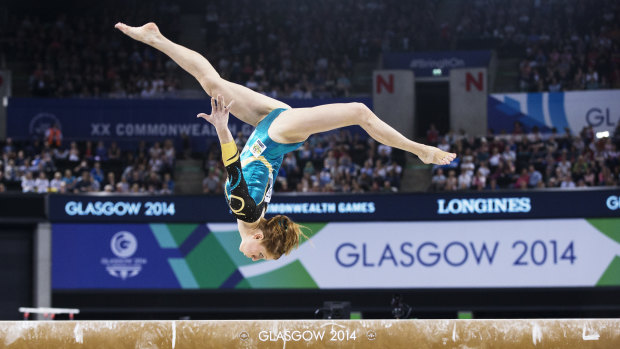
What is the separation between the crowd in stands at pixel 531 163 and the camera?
15.5m

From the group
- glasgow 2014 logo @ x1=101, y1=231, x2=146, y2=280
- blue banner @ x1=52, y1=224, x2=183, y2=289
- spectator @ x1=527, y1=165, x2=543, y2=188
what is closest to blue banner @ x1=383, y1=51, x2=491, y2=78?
spectator @ x1=527, y1=165, x2=543, y2=188

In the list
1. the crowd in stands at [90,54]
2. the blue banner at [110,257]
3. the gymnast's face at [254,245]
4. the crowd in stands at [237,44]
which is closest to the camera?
the gymnast's face at [254,245]

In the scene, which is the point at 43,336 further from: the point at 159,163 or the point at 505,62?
the point at 505,62

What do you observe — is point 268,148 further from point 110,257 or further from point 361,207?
point 110,257

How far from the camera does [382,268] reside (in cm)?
1475

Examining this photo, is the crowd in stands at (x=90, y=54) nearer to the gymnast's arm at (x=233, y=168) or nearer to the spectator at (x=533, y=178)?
the spectator at (x=533, y=178)

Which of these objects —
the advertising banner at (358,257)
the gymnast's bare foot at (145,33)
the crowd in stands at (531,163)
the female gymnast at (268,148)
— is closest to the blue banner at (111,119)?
the crowd in stands at (531,163)

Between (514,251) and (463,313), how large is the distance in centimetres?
151

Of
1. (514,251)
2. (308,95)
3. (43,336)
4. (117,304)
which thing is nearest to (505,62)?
(308,95)

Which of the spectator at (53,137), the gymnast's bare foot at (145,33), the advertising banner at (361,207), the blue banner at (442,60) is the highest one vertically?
the blue banner at (442,60)

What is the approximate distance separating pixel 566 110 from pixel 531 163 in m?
3.62

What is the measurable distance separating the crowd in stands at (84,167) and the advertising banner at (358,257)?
49.6 inches

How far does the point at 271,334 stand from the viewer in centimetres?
591

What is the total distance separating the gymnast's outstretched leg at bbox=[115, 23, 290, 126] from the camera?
622 centimetres
